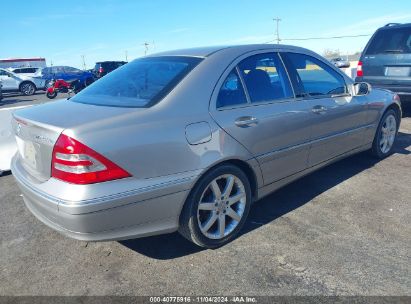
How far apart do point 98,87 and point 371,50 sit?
6.26 m

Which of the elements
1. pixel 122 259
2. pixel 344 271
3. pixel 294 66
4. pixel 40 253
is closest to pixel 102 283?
pixel 122 259

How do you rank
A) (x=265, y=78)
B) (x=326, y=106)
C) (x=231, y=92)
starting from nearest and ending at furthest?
(x=231, y=92)
(x=265, y=78)
(x=326, y=106)

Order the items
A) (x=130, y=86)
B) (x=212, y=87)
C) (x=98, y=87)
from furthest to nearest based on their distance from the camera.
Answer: (x=98, y=87) → (x=130, y=86) → (x=212, y=87)

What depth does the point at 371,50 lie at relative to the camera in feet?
24.2

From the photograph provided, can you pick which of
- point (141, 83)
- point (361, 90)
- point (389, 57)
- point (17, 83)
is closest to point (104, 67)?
point (17, 83)

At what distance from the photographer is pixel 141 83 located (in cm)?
295

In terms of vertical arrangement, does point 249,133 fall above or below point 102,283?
above

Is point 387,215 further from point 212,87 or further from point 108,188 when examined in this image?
point 108,188

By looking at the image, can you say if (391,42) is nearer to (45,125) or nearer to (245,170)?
(245,170)

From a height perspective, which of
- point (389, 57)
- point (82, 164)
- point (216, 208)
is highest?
point (389, 57)

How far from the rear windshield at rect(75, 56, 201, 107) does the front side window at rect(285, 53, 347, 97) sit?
3.78ft

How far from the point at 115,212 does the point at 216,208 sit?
895mm

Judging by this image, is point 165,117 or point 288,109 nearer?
point 165,117

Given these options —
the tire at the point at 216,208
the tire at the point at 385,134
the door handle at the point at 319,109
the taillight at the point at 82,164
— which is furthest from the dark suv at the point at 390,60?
the taillight at the point at 82,164
